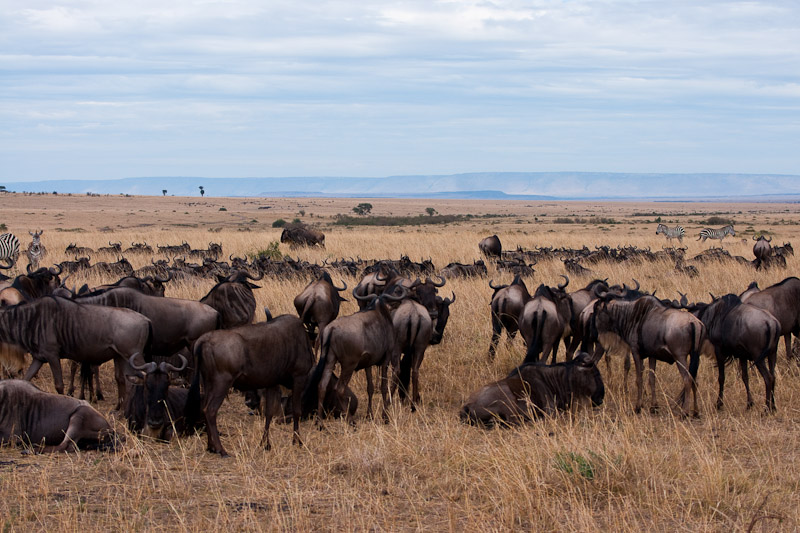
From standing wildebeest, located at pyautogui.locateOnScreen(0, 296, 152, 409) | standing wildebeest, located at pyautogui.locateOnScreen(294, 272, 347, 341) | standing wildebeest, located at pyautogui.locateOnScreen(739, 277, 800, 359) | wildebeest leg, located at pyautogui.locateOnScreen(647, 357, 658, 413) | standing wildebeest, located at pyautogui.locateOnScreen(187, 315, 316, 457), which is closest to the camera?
standing wildebeest, located at pyautogui.locateOnScreen(187, 315, 316, 457)

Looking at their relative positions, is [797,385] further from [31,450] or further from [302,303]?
[31,450]

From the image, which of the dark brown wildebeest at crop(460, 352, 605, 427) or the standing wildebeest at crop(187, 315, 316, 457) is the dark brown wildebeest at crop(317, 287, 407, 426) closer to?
the standing wildebeest at crop(187, 315, 316, 457)

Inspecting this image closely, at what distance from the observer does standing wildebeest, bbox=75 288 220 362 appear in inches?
321

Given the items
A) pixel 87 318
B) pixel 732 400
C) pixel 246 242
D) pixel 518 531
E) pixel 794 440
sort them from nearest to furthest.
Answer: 1. pixel 518 531
2. pixel 794 440
3. pixel 87 318
4. pixel 732 400
5. pixel 246 242

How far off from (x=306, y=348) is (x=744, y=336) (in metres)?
4.01

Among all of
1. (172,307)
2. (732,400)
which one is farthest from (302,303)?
(732,400)

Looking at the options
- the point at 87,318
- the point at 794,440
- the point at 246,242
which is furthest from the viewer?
the point at 246,242

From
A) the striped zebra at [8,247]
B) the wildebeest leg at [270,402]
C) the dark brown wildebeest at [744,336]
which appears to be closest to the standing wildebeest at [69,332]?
the wildebeest leg at [270,402]

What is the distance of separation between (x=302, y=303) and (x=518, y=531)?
493cm

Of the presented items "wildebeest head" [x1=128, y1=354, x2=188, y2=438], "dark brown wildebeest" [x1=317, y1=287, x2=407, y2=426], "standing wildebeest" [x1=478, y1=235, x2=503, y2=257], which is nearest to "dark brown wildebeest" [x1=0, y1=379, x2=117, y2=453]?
"wildebeest head" [x1=128, y1=354, x2=188, y2=438]

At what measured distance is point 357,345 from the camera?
285 inches

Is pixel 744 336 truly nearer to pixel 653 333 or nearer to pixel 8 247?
pixel 653 333

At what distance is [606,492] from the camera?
17.9 feet

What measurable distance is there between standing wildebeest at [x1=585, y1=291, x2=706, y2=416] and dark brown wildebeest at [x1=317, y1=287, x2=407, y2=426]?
2272 millimetres
